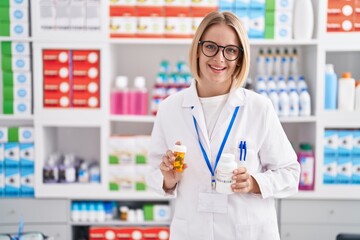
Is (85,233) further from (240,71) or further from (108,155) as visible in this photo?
(240,71)

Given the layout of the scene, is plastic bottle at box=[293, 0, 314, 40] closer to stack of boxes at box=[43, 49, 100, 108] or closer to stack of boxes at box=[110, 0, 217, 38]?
stack of boxes at box=[110, 0, 217, 38]

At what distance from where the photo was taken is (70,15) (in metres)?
3.39

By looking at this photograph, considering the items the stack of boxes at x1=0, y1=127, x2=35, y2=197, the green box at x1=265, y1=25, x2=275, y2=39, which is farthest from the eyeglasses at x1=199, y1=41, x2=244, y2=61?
the stack of boxes at x1=0, y1=127, x2=35, y2=197

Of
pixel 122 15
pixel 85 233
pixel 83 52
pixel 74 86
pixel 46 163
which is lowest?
pixel 85 233

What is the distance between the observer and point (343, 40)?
3408mm

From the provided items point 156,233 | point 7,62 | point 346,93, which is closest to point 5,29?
point 7,62

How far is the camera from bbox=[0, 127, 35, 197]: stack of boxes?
350 cm

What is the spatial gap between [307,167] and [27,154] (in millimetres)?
2048

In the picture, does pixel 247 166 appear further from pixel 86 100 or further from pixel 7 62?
pixel 7 62

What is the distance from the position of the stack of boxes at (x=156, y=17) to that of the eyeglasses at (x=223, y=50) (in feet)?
5.59

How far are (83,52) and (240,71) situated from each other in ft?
6.27

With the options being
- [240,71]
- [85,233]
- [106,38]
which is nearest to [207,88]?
[240,71]

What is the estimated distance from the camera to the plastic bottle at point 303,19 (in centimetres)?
340

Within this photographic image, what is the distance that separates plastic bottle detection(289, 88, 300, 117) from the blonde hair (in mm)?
1735
